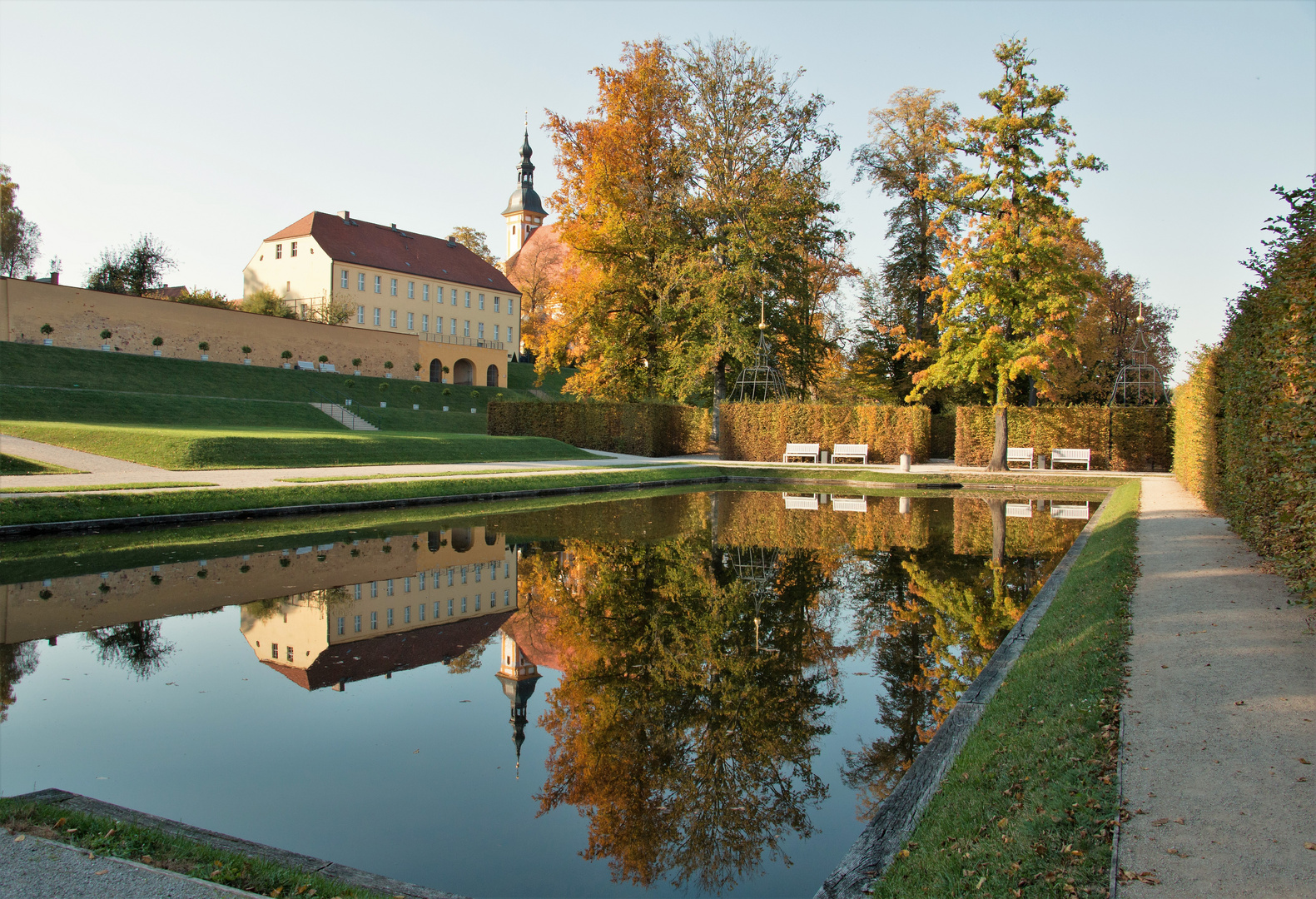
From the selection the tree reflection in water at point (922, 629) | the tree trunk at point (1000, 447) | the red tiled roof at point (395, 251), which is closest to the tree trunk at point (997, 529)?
the tree reflection in water at point (922, 629)

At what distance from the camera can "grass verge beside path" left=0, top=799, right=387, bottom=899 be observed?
2.84m

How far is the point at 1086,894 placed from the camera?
2.60 meters

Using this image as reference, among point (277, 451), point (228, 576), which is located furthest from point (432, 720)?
point (277, 451)

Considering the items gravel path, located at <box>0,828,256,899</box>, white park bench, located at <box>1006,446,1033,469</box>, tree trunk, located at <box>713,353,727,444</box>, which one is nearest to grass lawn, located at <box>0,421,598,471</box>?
tree trunk, located at <box>713,353,727,444</box>

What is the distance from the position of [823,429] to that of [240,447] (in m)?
20.4

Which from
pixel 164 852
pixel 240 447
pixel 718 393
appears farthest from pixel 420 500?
pixel 718 393

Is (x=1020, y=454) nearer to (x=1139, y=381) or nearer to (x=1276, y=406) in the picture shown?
(x=1139, y=381)

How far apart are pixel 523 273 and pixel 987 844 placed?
78694mm

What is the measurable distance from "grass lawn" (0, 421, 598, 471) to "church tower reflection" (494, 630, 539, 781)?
15.6 m

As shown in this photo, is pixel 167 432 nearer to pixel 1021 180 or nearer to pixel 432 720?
pixel 432 720

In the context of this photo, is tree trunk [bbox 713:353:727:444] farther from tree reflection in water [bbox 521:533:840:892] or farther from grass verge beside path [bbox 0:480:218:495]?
tree reflection in water [bbox 521:533:840:892]

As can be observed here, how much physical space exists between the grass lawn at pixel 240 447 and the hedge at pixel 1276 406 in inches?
786

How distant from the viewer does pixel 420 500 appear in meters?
16.4

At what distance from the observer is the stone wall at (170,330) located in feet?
108
